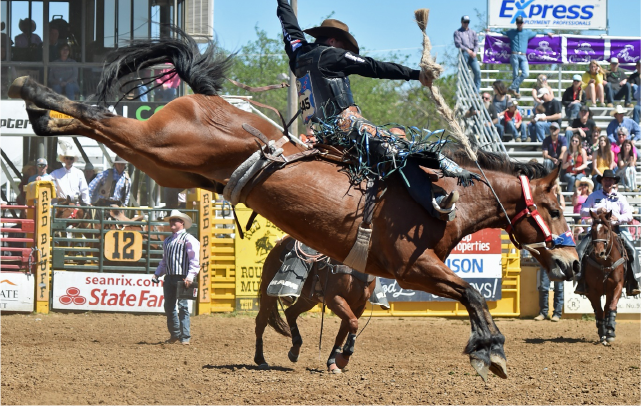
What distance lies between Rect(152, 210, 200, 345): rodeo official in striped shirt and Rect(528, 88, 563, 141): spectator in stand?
9.30 metres

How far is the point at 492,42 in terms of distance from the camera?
18484 millimetres

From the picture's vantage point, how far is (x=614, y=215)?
38.2ft

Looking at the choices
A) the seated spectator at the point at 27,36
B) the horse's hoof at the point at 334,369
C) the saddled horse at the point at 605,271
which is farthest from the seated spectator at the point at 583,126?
the seated spectator at the point at 27,36

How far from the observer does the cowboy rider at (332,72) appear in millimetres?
5750

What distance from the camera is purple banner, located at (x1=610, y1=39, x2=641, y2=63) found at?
64.6 feet

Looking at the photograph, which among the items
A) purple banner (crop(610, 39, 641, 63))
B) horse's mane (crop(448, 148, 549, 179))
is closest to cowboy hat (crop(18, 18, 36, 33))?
horse's mane (crop(448, 148, 549, 179))

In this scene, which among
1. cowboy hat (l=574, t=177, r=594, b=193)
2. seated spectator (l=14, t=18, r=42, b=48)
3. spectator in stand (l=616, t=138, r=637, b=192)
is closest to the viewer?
cowboy hat (l=574, t=177, r=594, b=193)

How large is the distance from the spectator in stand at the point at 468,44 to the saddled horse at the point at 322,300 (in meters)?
9.64

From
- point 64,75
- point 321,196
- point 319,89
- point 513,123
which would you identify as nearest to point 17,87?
point 319,89

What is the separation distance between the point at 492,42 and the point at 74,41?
9.48 m

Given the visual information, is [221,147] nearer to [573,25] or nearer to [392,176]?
[392,176]

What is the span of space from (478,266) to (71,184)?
702cm

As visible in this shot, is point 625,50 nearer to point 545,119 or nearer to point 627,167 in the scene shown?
point 545,119

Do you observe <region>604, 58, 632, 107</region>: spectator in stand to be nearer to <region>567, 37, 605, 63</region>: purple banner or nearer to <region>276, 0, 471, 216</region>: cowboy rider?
<region>567, 37, 605, 63</region>: purple banner
